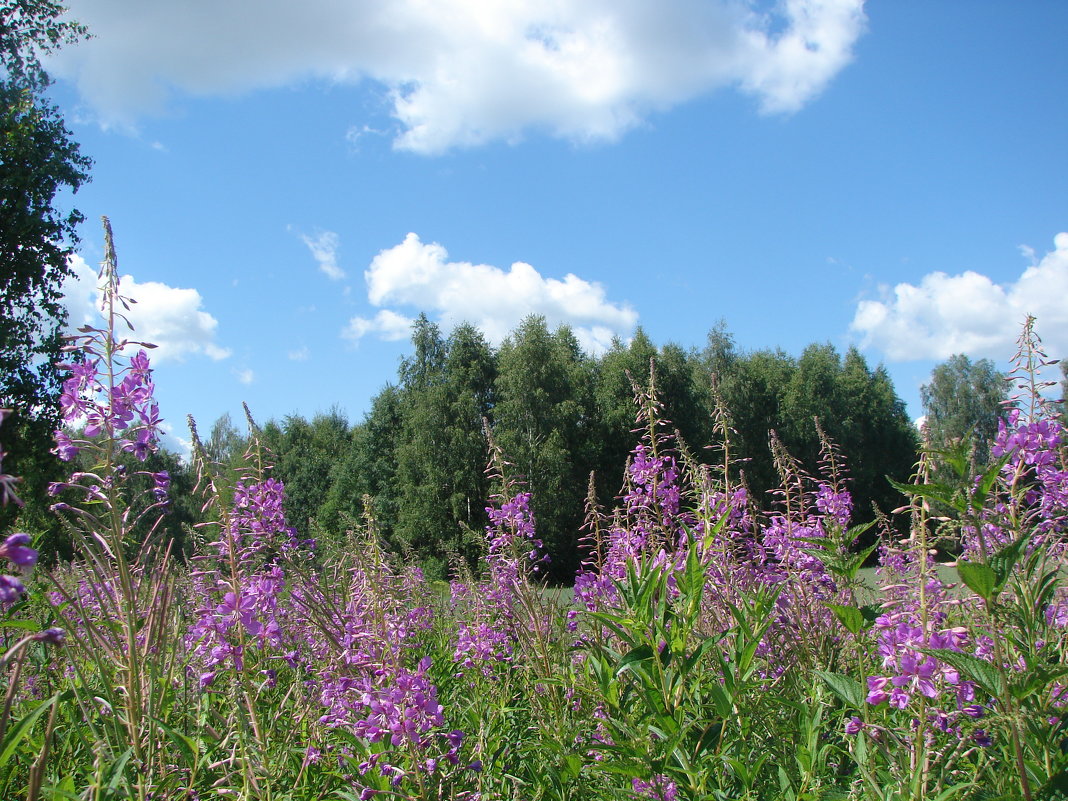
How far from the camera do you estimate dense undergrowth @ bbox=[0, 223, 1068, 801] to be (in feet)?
6.17

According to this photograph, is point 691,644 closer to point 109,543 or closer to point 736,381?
point 109,543

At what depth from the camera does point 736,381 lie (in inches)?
1726

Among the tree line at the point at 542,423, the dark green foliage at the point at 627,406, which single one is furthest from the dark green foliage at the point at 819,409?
the dark green foliage at the point at 627,406

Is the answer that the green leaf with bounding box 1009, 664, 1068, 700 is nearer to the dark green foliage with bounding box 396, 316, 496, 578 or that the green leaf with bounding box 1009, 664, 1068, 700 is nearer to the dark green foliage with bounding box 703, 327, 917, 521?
the dark green foliage with bounding box 396, 316, 496, 578

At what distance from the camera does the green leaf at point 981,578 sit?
1.63m

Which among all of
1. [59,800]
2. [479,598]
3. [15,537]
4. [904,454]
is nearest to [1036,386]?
[15,537]

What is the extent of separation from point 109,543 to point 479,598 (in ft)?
11.7

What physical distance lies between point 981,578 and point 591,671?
165cm

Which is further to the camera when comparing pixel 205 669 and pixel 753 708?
pixel 205 669

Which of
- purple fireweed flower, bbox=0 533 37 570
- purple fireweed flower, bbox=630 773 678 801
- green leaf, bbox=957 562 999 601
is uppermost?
purple fireweed flower, bbox=0 533 37 570

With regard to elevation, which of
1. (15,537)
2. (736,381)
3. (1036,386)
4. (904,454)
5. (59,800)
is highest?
(736,381)

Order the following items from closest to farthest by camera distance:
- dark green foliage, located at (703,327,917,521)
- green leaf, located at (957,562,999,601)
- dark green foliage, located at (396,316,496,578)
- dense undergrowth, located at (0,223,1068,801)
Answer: green leaf, located at (957,562,999,601), dense undergrowth, located at (0,223,1068,801), dark green foliage, located at (396,316,496,578), dark green foliage, located at (703,327,917,521)

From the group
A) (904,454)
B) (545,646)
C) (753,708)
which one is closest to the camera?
(753,708)

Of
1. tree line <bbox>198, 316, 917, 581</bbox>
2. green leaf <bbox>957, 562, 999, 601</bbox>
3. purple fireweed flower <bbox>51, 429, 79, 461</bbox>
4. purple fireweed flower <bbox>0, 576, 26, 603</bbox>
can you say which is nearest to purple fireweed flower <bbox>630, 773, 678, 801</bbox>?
green leaf <bbox>957, 562, 999, 601</bbox>
